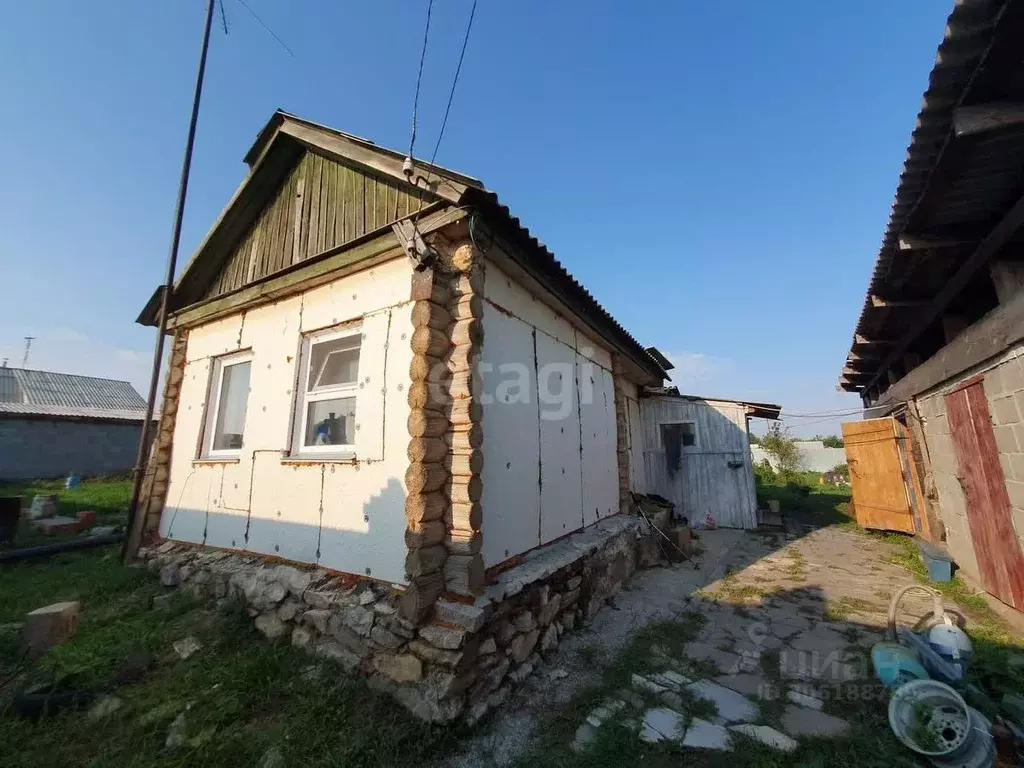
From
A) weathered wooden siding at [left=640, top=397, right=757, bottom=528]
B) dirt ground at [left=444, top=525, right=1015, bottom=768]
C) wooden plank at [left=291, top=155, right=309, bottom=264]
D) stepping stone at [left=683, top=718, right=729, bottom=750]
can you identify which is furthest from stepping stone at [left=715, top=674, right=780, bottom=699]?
weathered wooden siding at [left=640, top=397, right=757, bottom=528]

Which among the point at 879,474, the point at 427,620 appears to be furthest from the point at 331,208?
the point at 879,474

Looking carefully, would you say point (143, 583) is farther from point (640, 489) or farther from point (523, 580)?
point (640, 489)

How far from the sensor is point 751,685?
371 cm

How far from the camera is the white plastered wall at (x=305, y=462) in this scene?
3.98m

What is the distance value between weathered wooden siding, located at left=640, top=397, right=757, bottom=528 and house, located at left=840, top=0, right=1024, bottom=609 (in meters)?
2.97

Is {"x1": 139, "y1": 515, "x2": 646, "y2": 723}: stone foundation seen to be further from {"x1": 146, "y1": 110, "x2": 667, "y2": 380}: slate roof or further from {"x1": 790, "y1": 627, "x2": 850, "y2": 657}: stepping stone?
{"x1": 146, "y1": 110, "x2": 667, "y2": 380}: slate roof

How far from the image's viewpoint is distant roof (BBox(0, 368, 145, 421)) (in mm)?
22328

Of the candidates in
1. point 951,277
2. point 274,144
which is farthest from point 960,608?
point 274,144

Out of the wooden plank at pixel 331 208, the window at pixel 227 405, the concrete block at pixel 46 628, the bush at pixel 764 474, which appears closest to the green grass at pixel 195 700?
the concrete block at pixel 46 628

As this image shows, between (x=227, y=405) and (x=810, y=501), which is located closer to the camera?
(x=227, y=405)

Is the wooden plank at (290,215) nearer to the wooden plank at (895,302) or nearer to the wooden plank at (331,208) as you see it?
the wooden plank at (331,208)

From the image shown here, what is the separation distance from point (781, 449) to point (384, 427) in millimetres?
24175

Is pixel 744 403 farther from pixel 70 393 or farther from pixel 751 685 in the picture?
pixel 70 393

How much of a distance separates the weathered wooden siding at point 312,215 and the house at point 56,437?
58.3 feet
